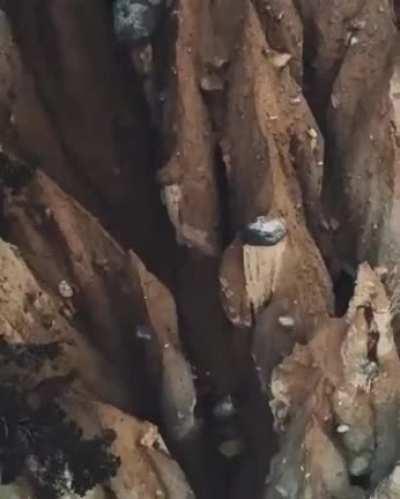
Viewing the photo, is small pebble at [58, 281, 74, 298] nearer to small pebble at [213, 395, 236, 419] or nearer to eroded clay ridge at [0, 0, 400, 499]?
eroded clay ridge at [0, 0, 400, 499]

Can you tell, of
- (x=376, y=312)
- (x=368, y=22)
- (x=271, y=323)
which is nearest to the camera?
(x=376, y=312)

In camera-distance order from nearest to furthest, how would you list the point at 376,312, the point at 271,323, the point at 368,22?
the point at 376,312
the point at 271,323
the point at 368,22

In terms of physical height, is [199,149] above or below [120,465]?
above

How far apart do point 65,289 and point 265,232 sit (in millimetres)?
438

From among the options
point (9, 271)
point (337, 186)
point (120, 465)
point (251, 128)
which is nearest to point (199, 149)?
point (251, 128)

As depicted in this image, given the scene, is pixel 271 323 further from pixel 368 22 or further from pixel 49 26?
pixel 49 26

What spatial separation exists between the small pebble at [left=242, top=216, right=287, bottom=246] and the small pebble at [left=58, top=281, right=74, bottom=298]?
0.38m

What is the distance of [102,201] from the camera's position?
10.3 feet

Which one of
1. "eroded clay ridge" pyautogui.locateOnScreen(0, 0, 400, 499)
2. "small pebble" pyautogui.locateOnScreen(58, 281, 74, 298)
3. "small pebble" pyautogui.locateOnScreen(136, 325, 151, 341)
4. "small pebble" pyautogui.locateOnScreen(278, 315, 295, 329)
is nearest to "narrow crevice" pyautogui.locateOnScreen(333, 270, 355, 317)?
"eroded clay ridge" pyautogui.locateOnScreen(0, 0, 400, 499)

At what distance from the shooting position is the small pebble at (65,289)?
2842 mm

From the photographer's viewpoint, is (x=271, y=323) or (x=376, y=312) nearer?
(x=376, y=312)

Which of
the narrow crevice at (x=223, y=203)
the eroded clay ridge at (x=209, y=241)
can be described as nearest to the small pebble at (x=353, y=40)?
the eroded clay ridge at (x=209, y=241)

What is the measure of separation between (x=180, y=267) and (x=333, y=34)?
630 mm

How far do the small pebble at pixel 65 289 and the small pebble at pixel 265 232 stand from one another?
38 cm
